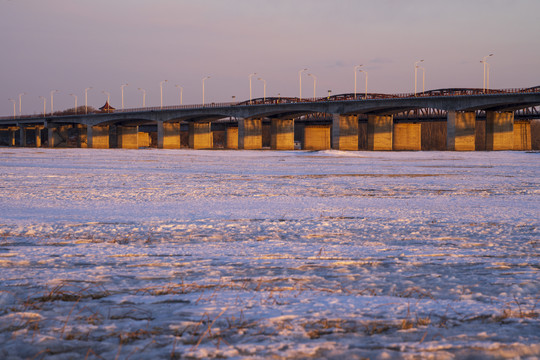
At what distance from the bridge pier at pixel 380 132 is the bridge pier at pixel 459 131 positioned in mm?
20437

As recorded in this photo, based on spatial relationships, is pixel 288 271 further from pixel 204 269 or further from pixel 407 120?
pixel 407 120

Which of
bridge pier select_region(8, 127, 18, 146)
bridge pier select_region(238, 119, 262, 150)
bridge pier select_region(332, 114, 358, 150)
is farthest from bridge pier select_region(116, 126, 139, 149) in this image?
bridge pier select_region(332, 114, 358, 150)

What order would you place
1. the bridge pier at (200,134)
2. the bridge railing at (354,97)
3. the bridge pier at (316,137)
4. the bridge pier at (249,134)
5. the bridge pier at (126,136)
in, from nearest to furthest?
1. the bridge railing at (354,97)
2. the bridge pier at (249,134)
3. the bridge pier at (316,137)
4. the bridge pier at (200,134)
5. the bridge pier at (126,136)

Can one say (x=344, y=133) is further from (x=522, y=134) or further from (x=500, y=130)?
(x=522, y=134)

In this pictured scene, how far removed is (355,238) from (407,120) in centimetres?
11654

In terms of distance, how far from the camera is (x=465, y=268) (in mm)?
6508

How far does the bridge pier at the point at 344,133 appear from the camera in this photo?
100500 millimetres

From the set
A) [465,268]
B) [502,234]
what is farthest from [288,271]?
[502,234]

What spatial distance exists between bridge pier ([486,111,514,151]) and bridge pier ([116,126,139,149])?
94.6 metres

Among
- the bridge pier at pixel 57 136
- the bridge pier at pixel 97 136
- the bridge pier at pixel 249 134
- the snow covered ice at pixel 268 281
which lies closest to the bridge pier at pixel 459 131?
the bridge pier at pixel 249 134

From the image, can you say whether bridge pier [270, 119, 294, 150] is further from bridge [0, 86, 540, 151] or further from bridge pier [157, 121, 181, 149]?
bridge pier [157, 121, 181, 149]

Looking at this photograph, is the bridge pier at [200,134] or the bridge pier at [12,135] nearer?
the bridge pier at [200,134]

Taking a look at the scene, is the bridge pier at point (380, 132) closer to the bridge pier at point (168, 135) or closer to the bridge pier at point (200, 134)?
the bridge pier at point (200, 134)

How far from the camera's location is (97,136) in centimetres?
13738
